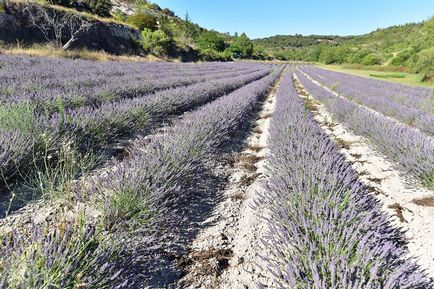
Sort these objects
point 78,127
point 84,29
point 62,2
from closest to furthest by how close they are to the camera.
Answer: point 78,127
point 84,29
point 62,2

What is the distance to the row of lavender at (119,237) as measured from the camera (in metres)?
1.29

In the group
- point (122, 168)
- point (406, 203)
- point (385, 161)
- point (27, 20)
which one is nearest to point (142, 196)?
point (122, 168)

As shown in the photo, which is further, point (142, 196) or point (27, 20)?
point (27, 20)

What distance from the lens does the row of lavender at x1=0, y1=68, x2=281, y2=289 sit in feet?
4.24

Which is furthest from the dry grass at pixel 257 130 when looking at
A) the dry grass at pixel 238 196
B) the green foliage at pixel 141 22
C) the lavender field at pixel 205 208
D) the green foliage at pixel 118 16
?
the green foliage at pixel 141 22

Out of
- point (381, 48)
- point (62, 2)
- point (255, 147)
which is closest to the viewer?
point (255, 147)

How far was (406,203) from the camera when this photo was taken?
9.41ft

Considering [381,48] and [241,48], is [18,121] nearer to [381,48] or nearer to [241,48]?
[241,48]

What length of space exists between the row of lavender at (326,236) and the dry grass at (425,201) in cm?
75

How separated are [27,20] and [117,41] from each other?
775 centimetres

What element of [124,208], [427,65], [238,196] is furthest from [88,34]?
[427,65]

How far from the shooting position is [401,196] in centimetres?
304

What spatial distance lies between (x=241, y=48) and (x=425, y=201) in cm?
6959

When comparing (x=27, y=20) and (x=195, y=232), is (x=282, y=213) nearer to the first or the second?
(x=195, y=232)
